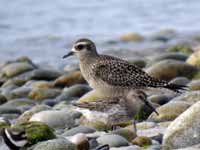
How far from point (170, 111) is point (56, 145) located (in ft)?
7.21

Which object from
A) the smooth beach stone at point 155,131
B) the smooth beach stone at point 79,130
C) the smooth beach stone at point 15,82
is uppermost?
the smooth beach stone at point 79,130

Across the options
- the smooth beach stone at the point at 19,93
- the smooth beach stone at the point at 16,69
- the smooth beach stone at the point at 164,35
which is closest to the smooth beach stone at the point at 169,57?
the smooth beach stone at the point at 16,69

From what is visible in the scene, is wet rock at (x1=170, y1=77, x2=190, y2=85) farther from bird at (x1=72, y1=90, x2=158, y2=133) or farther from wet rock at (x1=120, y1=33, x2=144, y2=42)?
wet rock at (x1=120, y1=33, x2=144, y2=42)

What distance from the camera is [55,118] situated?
8.53m

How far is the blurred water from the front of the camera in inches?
688

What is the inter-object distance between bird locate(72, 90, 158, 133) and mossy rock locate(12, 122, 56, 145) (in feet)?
3.05

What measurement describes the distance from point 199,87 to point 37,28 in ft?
32.0

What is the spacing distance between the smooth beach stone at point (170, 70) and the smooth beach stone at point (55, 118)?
284 cm

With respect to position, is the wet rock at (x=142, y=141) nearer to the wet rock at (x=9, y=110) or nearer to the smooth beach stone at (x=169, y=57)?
the wet rock at (x=9, y=110)

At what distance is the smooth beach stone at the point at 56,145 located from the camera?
21.6ft

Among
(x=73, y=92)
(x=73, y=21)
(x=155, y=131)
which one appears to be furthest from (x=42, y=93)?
(x=73, y=21)

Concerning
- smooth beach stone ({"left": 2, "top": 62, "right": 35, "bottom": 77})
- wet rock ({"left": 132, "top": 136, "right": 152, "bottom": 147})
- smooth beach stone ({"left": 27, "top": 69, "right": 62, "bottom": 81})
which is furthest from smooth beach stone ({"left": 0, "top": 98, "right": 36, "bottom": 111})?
wet rock ({"left": 132, "top": 136, "right": 152, "bottom": 147})

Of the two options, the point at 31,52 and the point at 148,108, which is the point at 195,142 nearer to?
the point at 148,108

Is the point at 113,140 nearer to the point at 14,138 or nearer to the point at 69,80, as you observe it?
the point at 14,138
